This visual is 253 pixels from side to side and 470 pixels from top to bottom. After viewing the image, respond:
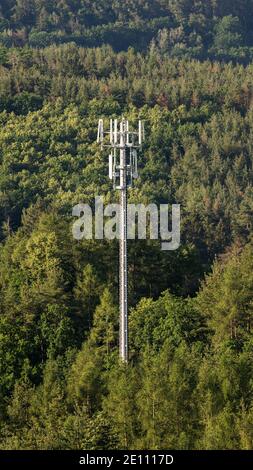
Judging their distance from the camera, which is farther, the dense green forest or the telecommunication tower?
the telecommunication tower

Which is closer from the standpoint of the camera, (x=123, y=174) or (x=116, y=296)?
(x=123, y=174)

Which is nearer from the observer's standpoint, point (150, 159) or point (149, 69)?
point (150, 159)

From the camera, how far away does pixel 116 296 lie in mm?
73625

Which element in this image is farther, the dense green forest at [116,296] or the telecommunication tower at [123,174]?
the telecommunication tower at [123,174]

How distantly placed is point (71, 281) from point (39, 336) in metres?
7.48

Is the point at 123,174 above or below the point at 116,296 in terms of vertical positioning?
above

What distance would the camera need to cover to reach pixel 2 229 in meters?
115

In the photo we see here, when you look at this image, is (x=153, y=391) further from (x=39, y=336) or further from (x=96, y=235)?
(x=96, y=235)

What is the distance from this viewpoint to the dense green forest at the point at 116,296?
55.2m

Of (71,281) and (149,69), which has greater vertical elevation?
(149,69)

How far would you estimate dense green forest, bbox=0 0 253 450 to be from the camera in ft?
181
